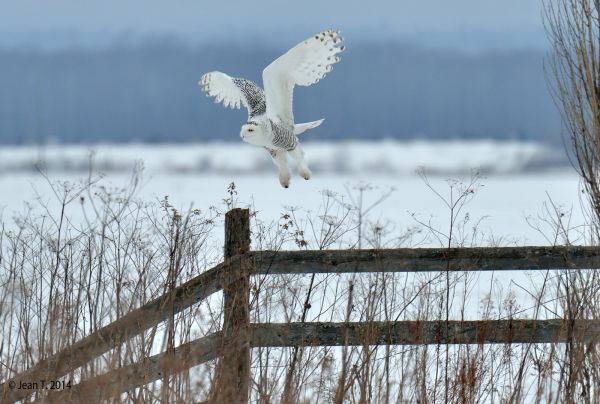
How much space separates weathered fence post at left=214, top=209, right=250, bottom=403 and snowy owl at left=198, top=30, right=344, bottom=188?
1.57 m

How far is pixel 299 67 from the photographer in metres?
6.54

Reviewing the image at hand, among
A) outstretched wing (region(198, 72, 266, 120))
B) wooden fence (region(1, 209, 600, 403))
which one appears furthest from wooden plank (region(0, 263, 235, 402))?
outstretched wing (region(198, 72, 266, 120))

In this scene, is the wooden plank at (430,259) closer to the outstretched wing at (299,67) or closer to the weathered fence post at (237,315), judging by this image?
the weathered fence post at (237,315)

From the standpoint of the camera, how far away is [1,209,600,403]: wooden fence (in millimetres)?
4477

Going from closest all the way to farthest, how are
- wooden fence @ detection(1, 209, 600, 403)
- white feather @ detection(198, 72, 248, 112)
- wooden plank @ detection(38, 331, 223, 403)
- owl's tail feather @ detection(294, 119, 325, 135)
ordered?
wooden plank @ detection(38, 331, 223, 403) → wooden fence @ detection(1, 209, 600, 403) → owl's tail feather @ detection(294, 119, 325, 135) → white feather @ detection(198, 72, 248, 112)

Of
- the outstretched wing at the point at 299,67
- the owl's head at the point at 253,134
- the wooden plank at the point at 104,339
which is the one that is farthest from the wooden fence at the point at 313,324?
the outstretched wing at the point at 299,67

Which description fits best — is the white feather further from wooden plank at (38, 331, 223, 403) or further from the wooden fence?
wooden plank at (38, 331, 223, 403)

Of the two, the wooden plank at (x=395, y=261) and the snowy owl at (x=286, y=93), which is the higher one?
the snowy owl at (x=286, y=93)

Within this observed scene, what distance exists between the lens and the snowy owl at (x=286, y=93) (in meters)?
6.43

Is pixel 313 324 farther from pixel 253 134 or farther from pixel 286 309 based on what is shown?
pixel 253 134

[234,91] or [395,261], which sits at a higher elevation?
[234,91]

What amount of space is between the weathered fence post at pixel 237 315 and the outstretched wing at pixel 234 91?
1984 mm

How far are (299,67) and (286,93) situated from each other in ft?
0.68

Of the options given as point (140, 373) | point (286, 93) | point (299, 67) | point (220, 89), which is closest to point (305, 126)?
point (286, 93)
